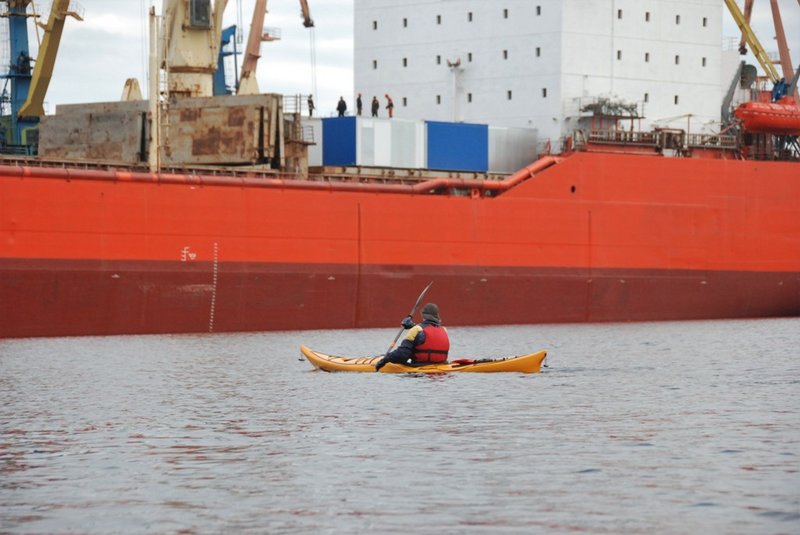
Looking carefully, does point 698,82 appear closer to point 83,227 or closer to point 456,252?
point 456,252

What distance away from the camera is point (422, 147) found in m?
35.2

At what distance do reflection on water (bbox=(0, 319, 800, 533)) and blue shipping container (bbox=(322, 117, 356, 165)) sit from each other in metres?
11.1

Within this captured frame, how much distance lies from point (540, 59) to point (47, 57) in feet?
46.1

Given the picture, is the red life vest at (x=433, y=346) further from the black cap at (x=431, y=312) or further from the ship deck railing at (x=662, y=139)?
the ship deck railing at (x=662, y=139)

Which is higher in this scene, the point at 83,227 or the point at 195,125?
the point at 195,125

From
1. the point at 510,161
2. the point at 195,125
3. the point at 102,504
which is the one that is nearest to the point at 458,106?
the point at 510,161

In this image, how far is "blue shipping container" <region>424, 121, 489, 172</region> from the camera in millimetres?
35312

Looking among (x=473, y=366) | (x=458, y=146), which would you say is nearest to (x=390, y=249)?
(x=458, y=146)

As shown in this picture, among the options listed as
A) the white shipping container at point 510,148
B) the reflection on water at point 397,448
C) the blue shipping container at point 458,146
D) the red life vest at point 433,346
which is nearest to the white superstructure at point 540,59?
the white shipping container at point 510,148

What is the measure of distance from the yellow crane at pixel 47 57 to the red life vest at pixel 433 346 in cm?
2104

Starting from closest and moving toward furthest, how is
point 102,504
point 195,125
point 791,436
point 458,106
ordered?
point 102,504
point 791,436
point 195,125
point 458,106

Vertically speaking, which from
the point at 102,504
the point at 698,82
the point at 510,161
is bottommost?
the point at 102,504

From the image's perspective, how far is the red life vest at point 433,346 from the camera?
2025 centimetres

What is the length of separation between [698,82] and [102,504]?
32.7m
